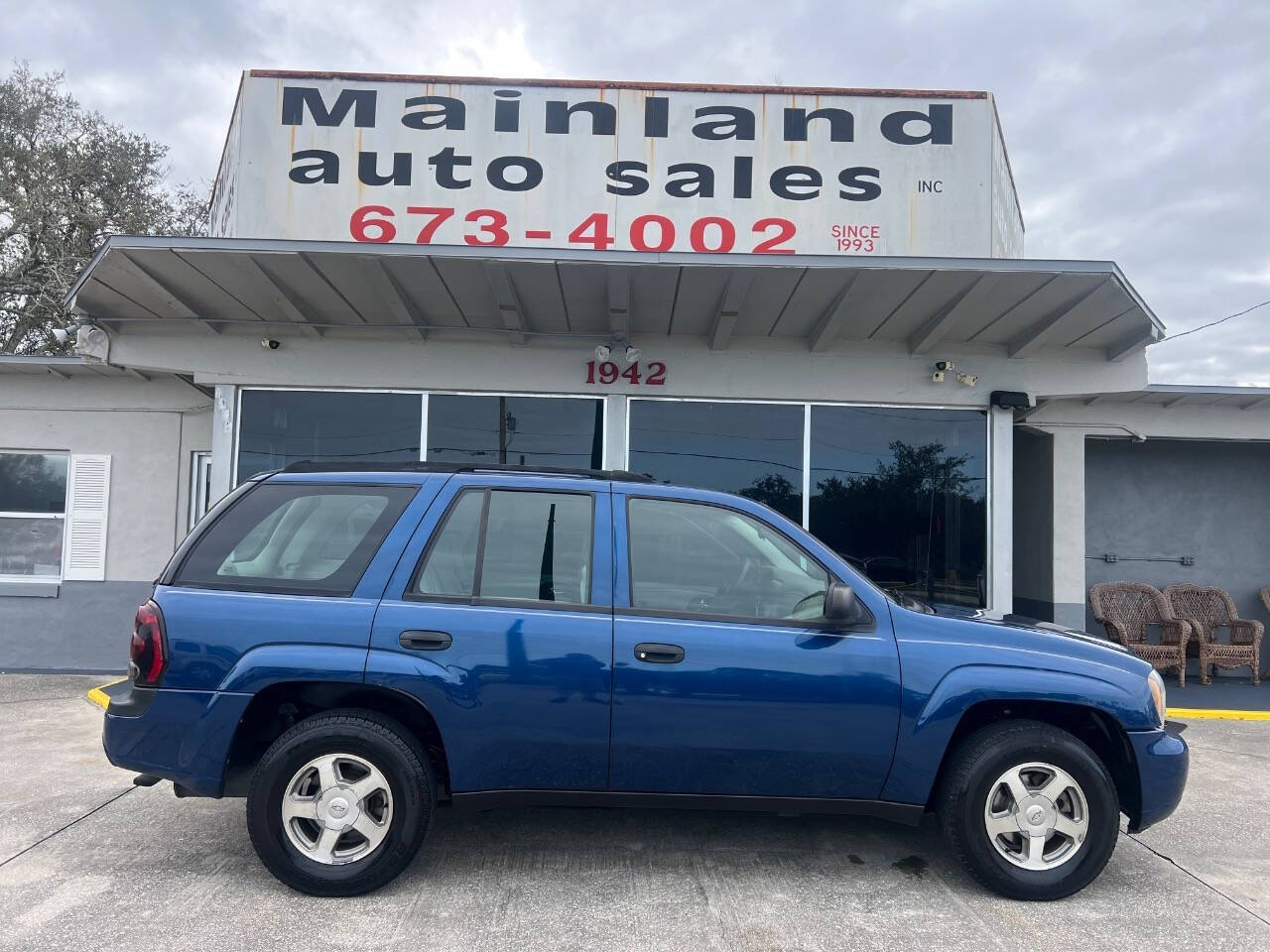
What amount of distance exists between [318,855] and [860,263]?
5.09 meters

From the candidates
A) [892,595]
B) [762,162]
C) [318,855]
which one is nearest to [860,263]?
[762,162]

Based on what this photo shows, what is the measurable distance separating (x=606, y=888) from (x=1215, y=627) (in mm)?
9037

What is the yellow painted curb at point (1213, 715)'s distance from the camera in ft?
26.2

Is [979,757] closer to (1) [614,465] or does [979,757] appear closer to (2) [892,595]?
(2) [892,595]

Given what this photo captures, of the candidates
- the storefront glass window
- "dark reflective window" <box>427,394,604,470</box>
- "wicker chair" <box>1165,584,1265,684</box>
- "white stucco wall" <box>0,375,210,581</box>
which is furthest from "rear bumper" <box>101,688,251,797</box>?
"wicker chair" <box>1165,584,1265,684</box>

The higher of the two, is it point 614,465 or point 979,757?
point 614,465

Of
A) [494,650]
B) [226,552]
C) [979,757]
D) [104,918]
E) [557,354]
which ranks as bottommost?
[104,918]

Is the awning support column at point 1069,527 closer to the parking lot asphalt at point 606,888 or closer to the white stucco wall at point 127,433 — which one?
the parking lot asphalt at point 606,888

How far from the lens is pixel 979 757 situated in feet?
12.7

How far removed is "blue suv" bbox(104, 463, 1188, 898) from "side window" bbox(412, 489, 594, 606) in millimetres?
13

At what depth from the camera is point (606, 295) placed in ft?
24.2

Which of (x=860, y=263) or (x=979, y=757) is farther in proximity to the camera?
(x=860, y=263)

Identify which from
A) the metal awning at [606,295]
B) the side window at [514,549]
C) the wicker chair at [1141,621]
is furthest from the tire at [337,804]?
the wicker chair at [1141,621]

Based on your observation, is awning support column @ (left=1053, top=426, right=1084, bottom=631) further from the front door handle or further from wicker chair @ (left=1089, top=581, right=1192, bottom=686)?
the front door handle
